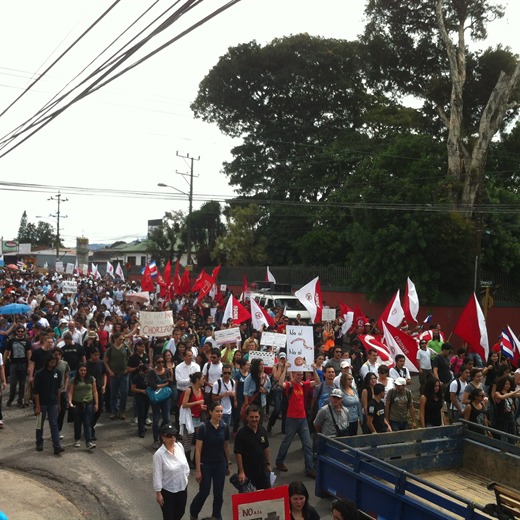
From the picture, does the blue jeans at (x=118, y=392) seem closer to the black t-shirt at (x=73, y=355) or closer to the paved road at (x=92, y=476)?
the black t-shirt at (x=73, y=355)

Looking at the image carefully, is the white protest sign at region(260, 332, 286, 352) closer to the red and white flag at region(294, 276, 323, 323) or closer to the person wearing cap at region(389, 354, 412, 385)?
the person wearing cap at region(389, 354, 412, 385)

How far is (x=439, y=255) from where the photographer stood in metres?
25.4

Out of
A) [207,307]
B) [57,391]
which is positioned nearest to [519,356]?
[57,391]

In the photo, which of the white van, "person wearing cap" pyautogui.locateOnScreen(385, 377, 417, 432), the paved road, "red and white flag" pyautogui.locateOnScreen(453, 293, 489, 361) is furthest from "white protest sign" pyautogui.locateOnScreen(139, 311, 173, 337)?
the white van

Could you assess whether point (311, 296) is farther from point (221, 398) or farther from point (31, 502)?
point (31, 502)

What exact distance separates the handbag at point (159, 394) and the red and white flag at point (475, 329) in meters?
6.17

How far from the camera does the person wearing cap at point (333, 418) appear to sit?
883cm

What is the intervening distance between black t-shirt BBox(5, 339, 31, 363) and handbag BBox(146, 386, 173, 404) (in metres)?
3.50

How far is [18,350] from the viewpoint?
12625 mm

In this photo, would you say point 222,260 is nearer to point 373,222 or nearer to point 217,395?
point 373,222

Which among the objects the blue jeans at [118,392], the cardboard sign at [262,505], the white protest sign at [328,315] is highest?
the white protest sign at [328,315]

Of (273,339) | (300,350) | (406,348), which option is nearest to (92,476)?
(300,350)

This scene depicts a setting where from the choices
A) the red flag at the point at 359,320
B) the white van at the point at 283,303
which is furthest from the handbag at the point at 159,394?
the white van at the point at 283,303

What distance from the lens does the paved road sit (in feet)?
25.9
